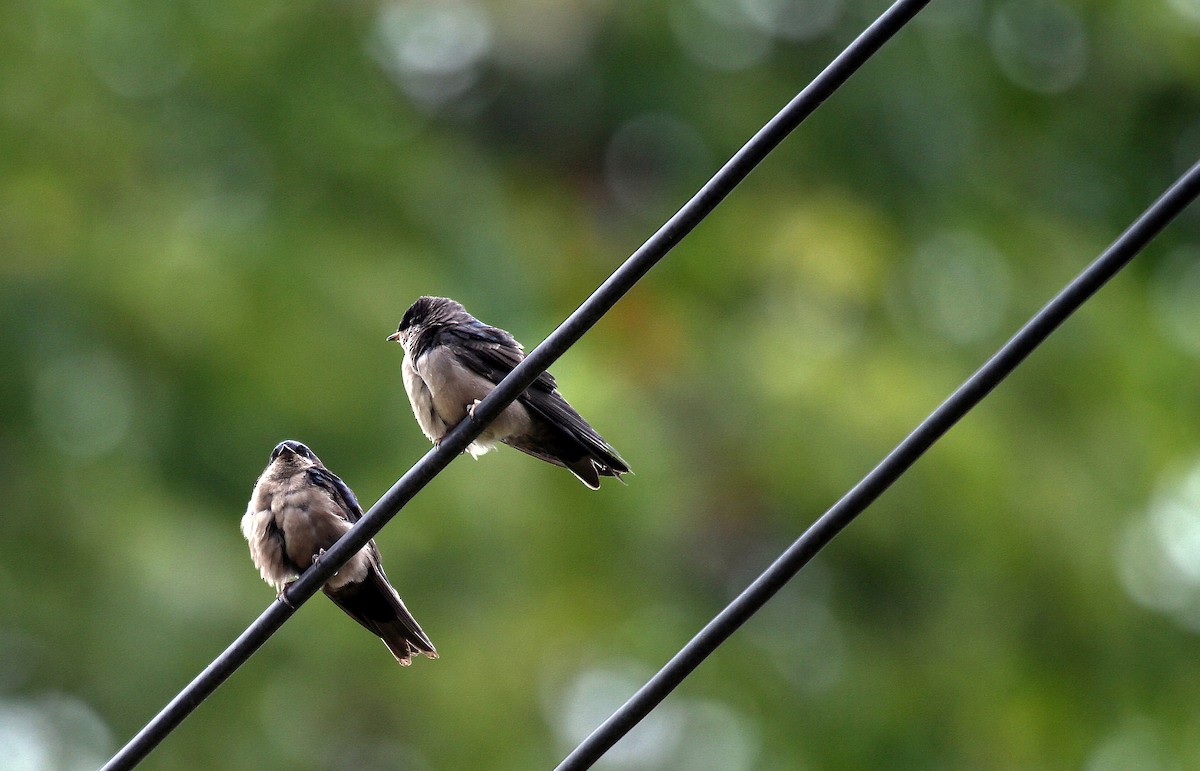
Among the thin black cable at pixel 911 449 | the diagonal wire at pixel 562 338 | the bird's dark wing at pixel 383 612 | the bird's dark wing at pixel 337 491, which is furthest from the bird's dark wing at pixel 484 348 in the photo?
the thin black cable at pixel 911 449

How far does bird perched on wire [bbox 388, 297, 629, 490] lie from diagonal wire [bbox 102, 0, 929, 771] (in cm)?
187

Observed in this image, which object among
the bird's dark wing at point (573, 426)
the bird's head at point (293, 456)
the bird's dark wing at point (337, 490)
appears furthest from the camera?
the bird's head at point (293, 456)

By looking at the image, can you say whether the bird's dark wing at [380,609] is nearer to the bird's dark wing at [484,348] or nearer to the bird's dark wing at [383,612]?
the bird's dark wing at [383,612]

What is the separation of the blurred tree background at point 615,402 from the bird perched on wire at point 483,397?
3586 millimetres

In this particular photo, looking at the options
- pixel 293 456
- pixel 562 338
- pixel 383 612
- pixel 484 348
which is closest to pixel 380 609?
pixel 383 612

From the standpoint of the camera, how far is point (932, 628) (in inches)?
416

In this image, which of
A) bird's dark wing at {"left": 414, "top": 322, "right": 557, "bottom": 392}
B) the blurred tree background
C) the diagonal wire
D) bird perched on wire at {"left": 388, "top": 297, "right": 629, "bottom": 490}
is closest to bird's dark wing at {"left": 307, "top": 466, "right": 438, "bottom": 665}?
bird perched on wire at {"left": 388, "top": 297, "right": 629, "bottom": 490}

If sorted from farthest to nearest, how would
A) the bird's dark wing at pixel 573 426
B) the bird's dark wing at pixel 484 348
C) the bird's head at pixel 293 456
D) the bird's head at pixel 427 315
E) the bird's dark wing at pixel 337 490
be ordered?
the bird's head at pixel 427 315 < the bird's head at pixel 293 456 < the bird's dark wing at pixel 337 490 < the bird's dark wing at pixel 484 348 < the bird's dark wing at pixel 573 426

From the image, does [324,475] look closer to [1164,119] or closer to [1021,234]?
[1021,234]

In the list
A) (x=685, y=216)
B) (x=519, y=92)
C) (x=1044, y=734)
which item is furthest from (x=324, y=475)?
(x=519, y=92)

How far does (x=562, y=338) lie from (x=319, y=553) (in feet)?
8.63

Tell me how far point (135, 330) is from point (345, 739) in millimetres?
3639

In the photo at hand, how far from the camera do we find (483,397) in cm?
634

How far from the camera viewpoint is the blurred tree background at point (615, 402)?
10.2m
